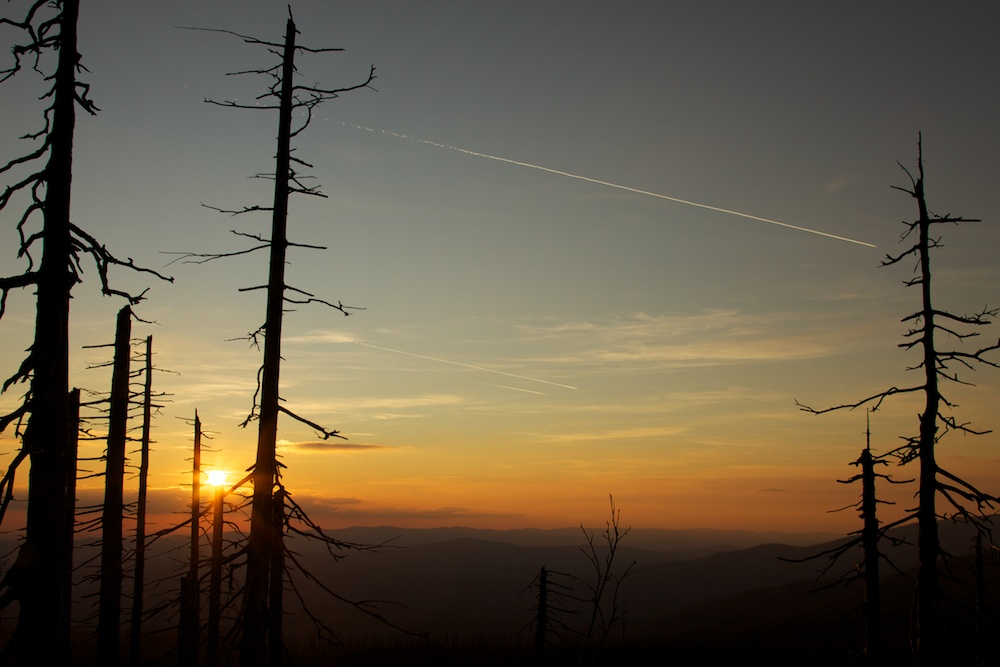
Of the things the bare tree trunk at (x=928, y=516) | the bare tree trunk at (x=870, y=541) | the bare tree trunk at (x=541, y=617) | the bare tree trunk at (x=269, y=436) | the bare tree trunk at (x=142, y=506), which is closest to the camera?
the bare tree trunk at (x=269, y=436)

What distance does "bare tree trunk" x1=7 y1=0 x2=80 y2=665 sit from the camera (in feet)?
30.6

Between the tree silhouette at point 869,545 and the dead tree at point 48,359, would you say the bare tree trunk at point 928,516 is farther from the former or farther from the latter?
the dead tree at point 48,359

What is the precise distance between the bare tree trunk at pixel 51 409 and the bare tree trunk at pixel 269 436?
2.73 meters

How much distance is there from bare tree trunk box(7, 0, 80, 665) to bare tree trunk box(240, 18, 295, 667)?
2.73m

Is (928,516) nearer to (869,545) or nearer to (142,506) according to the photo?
(869,545)

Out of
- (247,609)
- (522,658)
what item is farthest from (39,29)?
(522,658)

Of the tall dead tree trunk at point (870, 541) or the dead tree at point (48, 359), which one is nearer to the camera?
the dead tree at point (48, 359)

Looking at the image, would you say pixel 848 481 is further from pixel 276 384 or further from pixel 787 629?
pixel 787 629

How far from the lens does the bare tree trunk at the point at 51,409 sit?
30.6ft

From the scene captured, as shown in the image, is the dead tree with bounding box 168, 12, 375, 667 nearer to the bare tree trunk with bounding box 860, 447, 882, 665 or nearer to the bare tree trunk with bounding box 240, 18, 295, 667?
the bare tree trunk with bounding box 240, 18, 295, 667

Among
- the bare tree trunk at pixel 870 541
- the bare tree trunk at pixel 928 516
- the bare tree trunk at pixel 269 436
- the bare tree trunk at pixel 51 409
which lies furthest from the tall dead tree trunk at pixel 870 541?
Result: the bare tree trunk at pixel 51 409

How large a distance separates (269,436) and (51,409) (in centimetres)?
335

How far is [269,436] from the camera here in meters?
12.4

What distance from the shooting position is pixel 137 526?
87.1 ft
